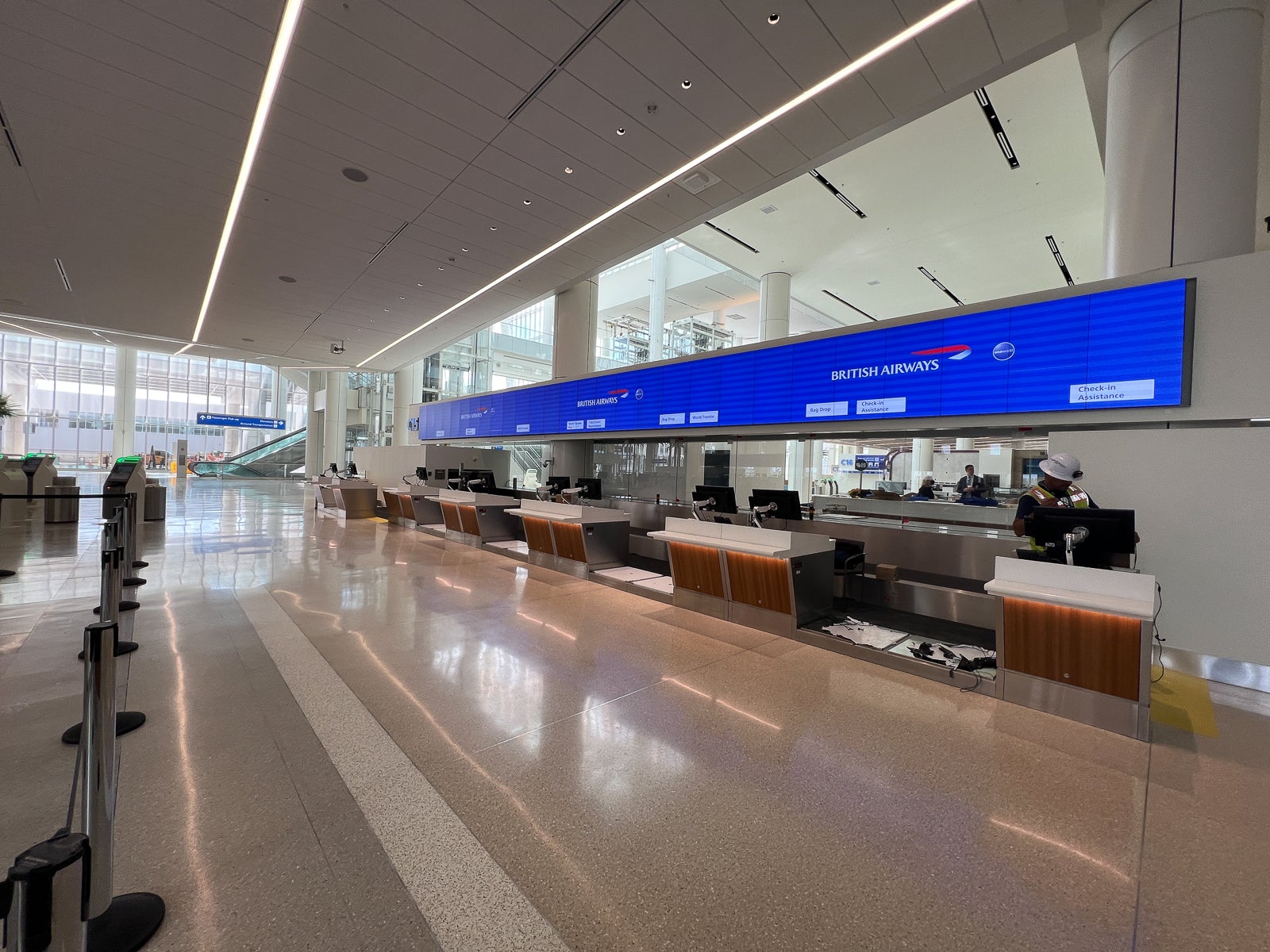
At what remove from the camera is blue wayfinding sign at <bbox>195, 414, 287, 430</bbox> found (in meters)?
27.3

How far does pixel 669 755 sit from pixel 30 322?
833 inches

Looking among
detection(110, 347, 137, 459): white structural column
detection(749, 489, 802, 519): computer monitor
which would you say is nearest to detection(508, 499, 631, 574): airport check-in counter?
detection(749, 489, 802, 519): computer monitor

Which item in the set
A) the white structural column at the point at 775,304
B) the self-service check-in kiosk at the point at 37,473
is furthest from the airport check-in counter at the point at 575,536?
the self-service check-in kiosk at the point at 37,473

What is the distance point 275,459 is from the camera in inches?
1233

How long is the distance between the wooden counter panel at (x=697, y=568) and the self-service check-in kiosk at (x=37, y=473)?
13.1 metres

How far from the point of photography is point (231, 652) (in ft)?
12.1

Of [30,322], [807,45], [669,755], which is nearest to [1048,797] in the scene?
[669,755]

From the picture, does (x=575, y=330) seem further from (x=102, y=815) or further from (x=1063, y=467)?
(x=102, y=815)

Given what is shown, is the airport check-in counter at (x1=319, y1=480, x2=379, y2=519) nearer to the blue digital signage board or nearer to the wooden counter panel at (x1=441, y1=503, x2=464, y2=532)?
the wooden counter panel at (x1=441, y1=503, x2=464, y2=532)

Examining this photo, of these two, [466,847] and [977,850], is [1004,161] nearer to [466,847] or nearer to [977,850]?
[977,850]

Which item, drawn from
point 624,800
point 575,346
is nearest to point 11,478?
point 575,346

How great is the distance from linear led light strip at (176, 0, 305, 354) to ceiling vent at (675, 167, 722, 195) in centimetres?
376

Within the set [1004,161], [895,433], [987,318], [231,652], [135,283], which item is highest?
[1004,161]

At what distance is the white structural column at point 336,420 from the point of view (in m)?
22.1
